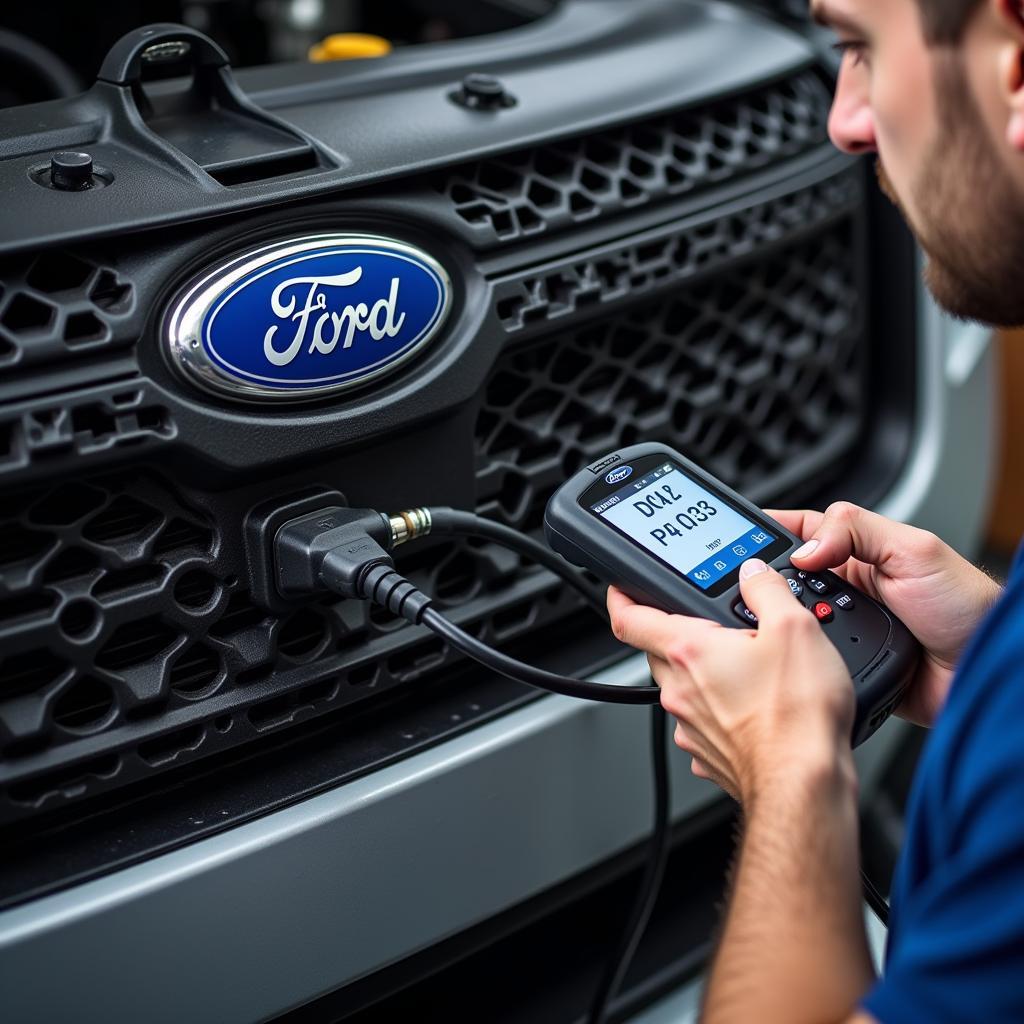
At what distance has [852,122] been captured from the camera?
0.94 meters

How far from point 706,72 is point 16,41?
73cm

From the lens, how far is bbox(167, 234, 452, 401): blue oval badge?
898mm

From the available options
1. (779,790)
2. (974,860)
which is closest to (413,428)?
(779,790)

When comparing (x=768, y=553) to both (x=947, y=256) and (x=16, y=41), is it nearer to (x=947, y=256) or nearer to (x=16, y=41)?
(x=947, y=256)

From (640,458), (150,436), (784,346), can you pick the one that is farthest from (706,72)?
(150,436)

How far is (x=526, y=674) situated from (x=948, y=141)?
453 millimetres

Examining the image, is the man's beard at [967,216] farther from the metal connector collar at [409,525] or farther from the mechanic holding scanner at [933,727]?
the metal connector collar at [409,525]

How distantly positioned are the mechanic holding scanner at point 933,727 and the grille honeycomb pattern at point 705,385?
22 cm

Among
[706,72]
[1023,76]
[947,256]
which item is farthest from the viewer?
[706,72]

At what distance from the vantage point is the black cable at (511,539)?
1026mm

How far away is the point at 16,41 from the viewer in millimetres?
1412

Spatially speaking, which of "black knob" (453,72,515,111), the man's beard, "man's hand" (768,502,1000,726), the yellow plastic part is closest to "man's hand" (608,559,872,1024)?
"man's hand" (768,502,1000,726)

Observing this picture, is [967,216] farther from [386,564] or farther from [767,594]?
[386,564]

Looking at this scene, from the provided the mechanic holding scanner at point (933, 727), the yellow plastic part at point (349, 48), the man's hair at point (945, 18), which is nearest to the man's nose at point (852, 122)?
the mechanic holding scanner at point (933, 727)
